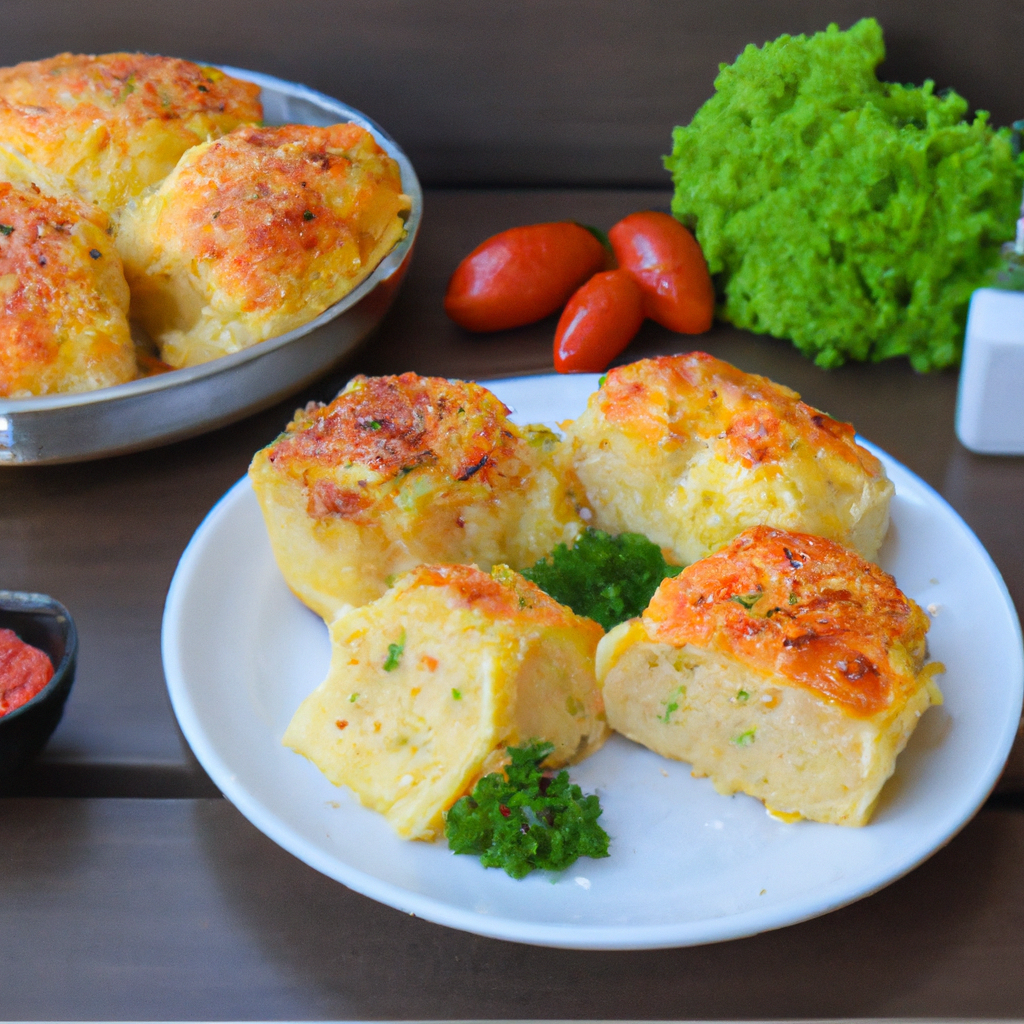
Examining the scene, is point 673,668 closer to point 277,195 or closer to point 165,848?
point 165,848

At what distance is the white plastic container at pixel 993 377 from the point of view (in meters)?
1.78

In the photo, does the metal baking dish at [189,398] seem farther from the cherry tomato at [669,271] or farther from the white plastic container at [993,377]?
the white plastic container at [993,377]

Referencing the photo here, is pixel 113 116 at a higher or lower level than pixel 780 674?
higher

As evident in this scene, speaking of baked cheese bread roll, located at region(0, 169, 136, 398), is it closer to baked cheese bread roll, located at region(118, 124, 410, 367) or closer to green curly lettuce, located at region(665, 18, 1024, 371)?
baked cheese bread roll, located at region(118, 124, 410, 367)

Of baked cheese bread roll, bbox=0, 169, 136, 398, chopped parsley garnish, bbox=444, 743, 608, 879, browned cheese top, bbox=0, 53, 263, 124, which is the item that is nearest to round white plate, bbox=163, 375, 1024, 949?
chopped parsley garnish, bbox=444, 743, 608, 879

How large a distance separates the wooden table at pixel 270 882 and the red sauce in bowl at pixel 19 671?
0.14 metres

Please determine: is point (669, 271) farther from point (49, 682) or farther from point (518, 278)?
point (49, 682)

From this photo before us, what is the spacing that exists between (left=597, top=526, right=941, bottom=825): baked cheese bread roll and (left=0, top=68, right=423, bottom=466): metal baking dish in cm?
79

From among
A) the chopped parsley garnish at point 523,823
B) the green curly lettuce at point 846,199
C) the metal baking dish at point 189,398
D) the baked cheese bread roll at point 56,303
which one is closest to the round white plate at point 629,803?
the chopped parsley garnish at point 523,823

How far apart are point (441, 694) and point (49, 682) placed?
471 millimetres

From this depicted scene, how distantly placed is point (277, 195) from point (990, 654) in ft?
4.31

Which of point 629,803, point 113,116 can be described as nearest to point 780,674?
point 629,803

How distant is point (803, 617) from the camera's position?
118 cm

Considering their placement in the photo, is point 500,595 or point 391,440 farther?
point 391,440
